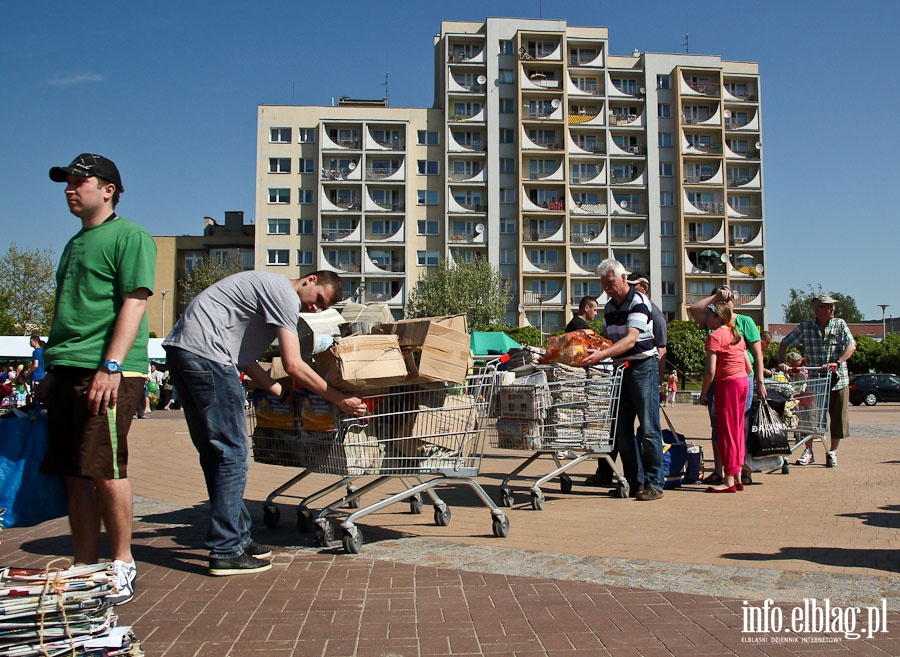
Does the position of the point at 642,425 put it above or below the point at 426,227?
below

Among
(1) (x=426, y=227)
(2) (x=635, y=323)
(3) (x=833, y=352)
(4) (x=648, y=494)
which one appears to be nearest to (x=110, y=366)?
(2) (x=635, y=323)

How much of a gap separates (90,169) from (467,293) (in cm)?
6189

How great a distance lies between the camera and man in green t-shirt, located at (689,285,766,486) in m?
8.34

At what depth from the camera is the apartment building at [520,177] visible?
72.8 meters

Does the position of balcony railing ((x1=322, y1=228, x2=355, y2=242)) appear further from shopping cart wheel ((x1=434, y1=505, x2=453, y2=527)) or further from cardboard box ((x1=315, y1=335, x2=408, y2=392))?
cardboard box ((x1=315, y1=335, x2=408, y2=392))

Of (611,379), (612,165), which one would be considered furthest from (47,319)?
(611,379)

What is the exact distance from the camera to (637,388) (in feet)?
25.1

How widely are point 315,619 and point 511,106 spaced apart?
73.5 metres

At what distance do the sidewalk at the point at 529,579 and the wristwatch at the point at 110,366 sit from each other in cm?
122

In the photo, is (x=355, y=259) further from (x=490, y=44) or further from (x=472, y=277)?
(x=490, y=44)

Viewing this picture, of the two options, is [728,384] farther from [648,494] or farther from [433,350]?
[433,350]

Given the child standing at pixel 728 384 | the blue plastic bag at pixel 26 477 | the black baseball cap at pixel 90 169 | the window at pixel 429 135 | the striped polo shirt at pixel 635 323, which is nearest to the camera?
the blue plastic bag at pixel 26 477

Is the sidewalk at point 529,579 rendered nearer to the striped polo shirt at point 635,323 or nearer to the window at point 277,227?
the striped polo shirt at point 635,323

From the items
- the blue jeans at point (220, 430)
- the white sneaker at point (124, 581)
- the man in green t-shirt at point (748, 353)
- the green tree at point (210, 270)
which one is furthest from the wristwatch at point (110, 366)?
the green tree at point (210, 270)
